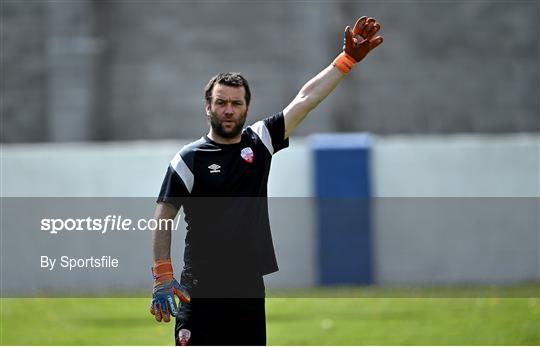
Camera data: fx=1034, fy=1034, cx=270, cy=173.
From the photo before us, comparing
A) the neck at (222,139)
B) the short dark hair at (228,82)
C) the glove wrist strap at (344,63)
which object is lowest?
the neck at (222,139)

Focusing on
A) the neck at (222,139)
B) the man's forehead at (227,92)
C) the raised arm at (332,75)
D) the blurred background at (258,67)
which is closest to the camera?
the man's forehead at (227,92)

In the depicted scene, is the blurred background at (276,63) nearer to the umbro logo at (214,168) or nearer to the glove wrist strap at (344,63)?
the glove wrist strap at (344,63)

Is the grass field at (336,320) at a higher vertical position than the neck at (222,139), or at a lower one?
lower

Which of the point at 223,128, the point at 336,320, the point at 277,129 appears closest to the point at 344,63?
the point at 277,129

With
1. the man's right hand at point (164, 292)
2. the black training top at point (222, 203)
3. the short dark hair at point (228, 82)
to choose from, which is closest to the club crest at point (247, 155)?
the black training top at point (222, 203)

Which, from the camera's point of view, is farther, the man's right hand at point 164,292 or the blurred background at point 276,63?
the blurred background at point 276,63

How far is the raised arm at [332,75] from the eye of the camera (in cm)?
566

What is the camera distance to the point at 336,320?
1030 centimetres

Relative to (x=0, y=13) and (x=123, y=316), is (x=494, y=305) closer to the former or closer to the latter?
(x=123, y=316)

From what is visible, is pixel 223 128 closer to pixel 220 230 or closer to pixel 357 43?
pixel 220 230

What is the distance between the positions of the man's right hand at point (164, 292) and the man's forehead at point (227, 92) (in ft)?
2.94

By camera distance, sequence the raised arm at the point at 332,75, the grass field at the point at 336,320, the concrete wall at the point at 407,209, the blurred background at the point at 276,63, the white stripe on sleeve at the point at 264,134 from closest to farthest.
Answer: the white stripe on sleeve at the point at 264,134
the raised arm at the point at 332,75
the grass field at the point at 336,320
the concrete wall at the point at 407,209
the blurred background at the point at 276,63

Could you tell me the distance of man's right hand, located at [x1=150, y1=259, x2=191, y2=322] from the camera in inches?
210

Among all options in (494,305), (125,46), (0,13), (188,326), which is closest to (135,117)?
(125,46)
